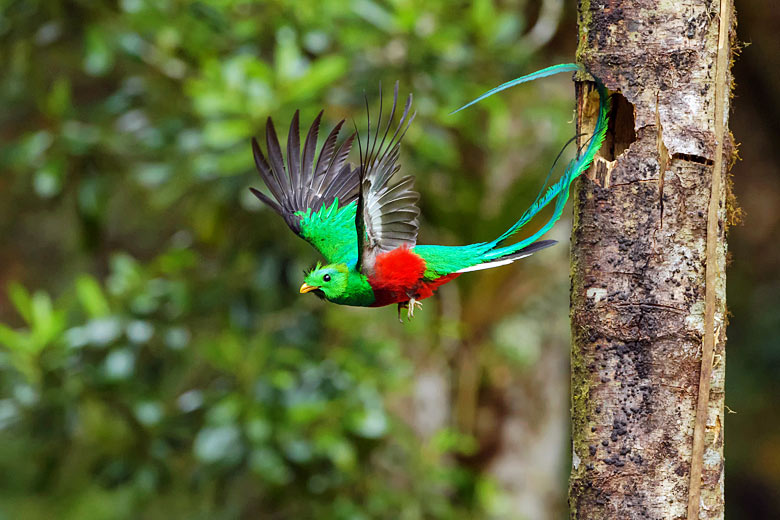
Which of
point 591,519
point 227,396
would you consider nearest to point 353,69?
point 227,396

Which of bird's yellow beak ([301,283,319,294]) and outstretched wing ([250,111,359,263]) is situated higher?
outstretched wing ([250,111,359,263])

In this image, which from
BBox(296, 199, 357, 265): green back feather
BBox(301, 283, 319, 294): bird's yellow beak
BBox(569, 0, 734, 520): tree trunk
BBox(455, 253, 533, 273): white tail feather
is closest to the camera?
BBox(569, 0, 734, 520): tree trunk

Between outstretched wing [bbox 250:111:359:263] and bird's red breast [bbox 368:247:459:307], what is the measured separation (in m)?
0.19

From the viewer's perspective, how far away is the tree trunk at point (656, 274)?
145 cm

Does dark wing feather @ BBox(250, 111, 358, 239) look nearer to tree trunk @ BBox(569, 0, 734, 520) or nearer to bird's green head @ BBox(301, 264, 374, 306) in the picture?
Answer: bird's green head @ BBox(301, 264, 374, 306)

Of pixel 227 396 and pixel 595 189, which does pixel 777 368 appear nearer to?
pixel 227 396

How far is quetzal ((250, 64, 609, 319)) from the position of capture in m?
1.71

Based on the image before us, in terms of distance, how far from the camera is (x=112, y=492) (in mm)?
3803

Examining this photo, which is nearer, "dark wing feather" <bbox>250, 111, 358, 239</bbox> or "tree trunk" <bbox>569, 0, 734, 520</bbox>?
"tree trunk" <bbox>569, 0, 734, 520</bbox>

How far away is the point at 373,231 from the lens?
1.93 meters

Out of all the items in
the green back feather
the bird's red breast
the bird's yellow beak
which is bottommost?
the bird's yellow beak

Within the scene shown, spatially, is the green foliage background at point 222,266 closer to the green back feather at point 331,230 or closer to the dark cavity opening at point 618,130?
the green back feather at point 331,230

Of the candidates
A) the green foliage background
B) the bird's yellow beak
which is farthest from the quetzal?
the green foliage background

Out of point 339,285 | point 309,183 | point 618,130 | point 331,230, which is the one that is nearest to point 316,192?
point 309,183
